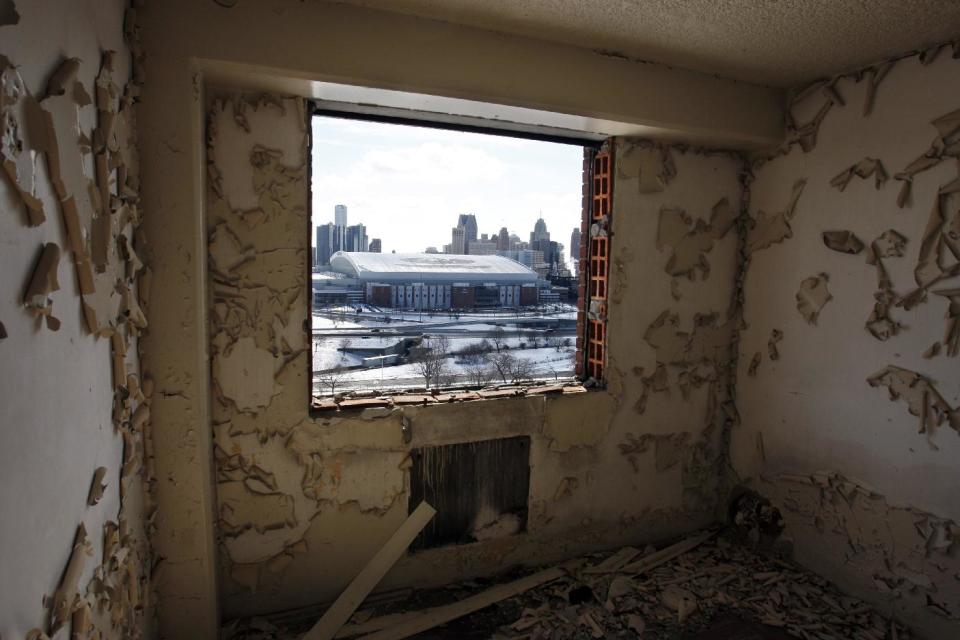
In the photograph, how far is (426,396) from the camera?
2.62m

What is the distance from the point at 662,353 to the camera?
117 inches

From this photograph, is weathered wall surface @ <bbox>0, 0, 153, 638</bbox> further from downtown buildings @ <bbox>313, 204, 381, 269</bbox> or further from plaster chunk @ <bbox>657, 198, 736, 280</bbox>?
plaster chunk @ <bbox>657, 198, 736, 280</bbox>

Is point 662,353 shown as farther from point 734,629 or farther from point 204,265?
point 204,265

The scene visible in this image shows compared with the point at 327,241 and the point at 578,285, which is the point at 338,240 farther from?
the point at 578,285

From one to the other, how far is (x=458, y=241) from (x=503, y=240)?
27 centimetres

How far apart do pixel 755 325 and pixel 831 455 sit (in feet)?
2.53

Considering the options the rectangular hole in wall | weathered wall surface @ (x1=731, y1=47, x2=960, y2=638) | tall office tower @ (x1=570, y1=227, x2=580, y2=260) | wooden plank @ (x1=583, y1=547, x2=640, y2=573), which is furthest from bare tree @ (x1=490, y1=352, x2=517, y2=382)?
weathered wall surface @ (x1=731, y1=47, x2=960, y2=638)

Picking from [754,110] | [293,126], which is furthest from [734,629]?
[293,126]

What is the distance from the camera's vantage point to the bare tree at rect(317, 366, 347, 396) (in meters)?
2.53

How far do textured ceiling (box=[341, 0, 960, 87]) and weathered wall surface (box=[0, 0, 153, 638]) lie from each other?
1052 millimetres

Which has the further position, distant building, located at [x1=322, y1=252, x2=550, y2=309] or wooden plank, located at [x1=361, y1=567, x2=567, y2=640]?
distant building, located at [x1=322, y1=252, x2=550, y2=309]

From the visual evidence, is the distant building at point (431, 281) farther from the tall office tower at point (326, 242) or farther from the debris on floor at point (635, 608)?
the debris on floor at point (635, 608)

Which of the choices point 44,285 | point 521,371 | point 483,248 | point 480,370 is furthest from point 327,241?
point 44,285

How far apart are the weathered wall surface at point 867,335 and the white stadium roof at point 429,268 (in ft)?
4.60
